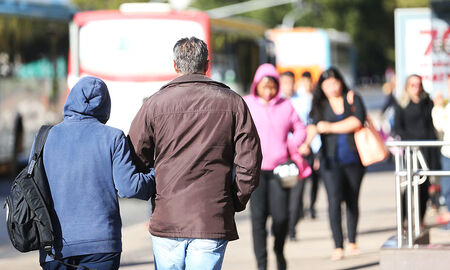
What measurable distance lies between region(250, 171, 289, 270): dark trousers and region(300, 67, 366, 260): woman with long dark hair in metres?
1.35

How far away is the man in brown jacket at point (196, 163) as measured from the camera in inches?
191

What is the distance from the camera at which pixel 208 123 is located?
15.9ft

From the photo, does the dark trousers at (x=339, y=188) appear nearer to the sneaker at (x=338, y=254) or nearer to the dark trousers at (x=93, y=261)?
the sneaker at (x=338, y=254)

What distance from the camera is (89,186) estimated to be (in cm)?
496

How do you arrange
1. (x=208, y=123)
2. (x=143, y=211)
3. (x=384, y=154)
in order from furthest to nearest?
(x=143, y=211), (x=384, y=154), (x=208, y=123)

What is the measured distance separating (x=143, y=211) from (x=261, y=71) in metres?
6.43

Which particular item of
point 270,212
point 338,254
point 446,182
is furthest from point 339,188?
point 446,182

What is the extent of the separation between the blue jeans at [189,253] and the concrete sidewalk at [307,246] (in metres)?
4.14

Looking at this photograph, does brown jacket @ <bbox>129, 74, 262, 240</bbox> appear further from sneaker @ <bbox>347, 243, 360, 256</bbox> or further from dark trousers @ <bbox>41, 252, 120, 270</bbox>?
sneaker @ <bbox>347, 243, 360, 256</bbox>

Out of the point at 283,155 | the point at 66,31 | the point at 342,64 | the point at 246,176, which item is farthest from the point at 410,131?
the point at 342,64

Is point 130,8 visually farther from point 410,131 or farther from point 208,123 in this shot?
point 208,123

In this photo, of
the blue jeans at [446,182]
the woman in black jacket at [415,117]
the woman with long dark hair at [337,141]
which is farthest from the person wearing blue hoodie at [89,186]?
the woman in black jacket at [415,117]

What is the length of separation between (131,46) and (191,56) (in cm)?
1221

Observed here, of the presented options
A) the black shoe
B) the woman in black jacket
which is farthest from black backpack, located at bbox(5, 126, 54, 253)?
the woman in black jacket
